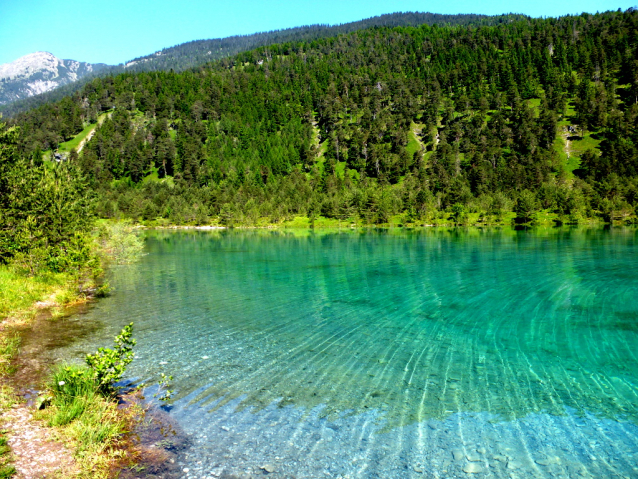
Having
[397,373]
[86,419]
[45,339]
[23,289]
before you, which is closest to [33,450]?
[86,419]

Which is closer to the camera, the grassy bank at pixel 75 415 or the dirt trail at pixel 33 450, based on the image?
the dirt trail at pixel 33 450

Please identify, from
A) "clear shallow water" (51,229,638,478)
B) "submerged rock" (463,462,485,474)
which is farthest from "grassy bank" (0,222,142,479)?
"submerged rock" (463,462,485,474)

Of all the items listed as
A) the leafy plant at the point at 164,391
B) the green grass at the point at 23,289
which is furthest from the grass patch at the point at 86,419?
the green grass at the point at 23,289

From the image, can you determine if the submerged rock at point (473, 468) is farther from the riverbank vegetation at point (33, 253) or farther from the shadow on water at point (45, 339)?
the shadow on water at point (45, 339)

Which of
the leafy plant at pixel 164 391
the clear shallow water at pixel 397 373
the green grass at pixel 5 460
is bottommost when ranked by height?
the clear shallow water at pixel 397 373

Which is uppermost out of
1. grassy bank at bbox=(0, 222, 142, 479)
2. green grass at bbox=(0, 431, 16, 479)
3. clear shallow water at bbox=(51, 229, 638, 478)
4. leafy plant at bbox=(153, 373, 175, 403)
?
green grass at bbox=(0, 431, 16, 479)

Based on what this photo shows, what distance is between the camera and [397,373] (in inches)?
551

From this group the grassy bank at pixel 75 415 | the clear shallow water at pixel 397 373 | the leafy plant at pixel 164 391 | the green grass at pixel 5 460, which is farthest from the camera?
the leafy plant at pixel 164 391

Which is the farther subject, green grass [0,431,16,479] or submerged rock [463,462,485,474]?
submerged rock [463,462,485,474]

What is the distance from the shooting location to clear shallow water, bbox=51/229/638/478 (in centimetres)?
899

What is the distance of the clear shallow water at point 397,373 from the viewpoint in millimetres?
8992

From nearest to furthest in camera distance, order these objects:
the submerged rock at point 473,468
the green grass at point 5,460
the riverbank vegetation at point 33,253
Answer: the green grass at point 5,460 < the submerged rock at point 473,468 < the riverbank vegetation at point 33,253

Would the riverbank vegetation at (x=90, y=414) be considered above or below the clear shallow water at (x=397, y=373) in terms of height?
above

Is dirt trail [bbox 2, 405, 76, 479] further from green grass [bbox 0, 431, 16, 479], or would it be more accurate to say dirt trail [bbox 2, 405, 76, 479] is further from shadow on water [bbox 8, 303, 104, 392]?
shadow on water [bbox 8, 303, 104, 392]
